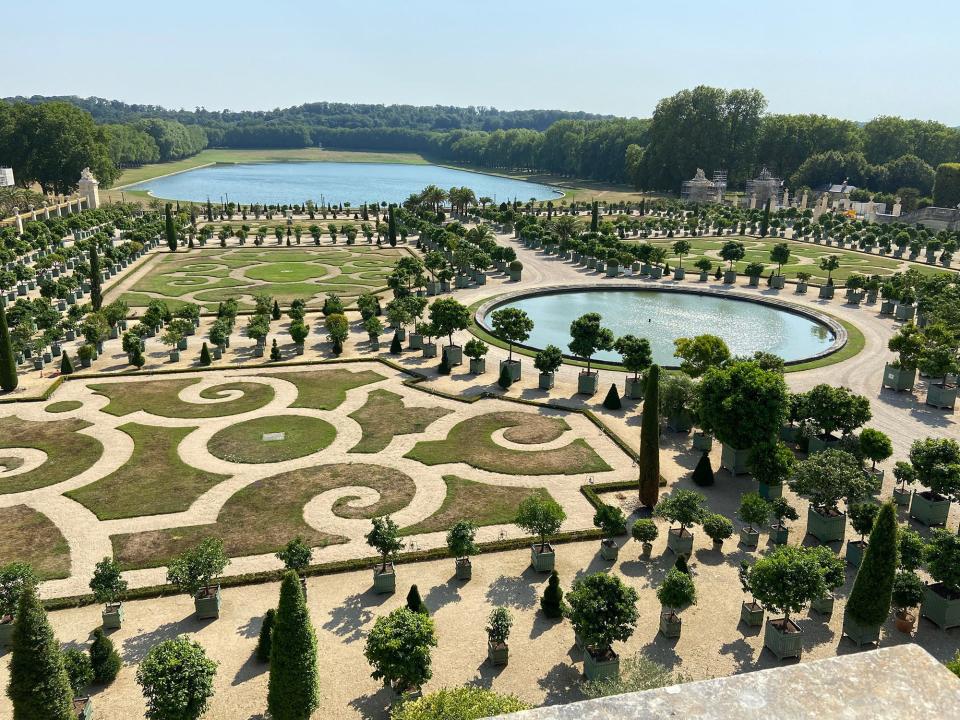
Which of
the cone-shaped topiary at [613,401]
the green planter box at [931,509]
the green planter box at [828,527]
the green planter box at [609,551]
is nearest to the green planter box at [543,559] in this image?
the green planter box at [609,551]

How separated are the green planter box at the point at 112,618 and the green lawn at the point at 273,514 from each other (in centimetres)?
337

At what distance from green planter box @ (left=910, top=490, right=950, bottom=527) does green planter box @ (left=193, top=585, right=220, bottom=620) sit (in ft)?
95.9

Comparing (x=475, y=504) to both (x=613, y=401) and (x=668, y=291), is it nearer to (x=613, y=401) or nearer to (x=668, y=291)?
(x=613, y=401)

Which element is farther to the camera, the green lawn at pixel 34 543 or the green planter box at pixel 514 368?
the green planter box at pixel 514 368

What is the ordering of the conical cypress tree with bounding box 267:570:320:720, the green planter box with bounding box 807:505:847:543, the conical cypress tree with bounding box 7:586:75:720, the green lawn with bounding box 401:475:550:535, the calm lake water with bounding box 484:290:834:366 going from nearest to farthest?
the conical cypress tree with bounding box 7:586:75:720
the conical cypress tree with bounding box 267:570:320:720
the green planter box with bounding box 807:505:847:543
the green lawn with bounding box 401:475:550:535
the calm lake water with bounding box 484:290:834:366

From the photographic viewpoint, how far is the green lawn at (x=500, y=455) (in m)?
35.7

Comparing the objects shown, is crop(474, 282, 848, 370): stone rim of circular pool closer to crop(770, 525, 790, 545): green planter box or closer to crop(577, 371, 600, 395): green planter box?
crop(577, 371, 600, 395): green planter box

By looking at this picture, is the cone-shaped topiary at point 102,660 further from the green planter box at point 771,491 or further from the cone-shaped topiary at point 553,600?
the green planter box at point 771,491

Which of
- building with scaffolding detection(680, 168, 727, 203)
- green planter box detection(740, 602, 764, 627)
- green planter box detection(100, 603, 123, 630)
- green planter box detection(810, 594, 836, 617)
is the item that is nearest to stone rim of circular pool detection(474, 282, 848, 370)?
green planter box detection(810, 594, 836, 617)

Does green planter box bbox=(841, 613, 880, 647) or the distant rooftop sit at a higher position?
the distant rooftop

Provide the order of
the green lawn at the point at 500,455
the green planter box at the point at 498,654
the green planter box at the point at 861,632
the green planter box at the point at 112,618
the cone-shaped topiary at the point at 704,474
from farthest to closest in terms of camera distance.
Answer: the green lawn at the point at 500,455, the cone-shaped topiary at the point at 704,474, the green planter box at the point at 112,618, the green planter box at the point at 861,632, the green planter box at the point at 498,654

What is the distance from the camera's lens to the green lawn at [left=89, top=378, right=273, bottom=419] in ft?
140

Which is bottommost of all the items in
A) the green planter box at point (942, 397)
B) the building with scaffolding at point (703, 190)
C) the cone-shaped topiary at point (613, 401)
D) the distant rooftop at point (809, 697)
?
the cone-shaped topiary at point (613, 401)

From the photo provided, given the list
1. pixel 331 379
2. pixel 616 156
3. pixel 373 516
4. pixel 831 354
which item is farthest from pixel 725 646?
pixel 616 156
